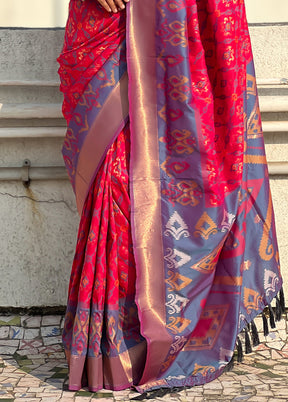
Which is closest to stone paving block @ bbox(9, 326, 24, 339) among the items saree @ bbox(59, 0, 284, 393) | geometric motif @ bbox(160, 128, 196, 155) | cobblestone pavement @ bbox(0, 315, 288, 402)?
cobblestone pavement @ bbox(0, 315, 288, 402)

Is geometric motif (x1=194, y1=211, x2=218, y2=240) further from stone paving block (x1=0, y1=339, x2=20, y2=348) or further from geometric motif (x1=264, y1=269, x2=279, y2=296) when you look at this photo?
stone paving block (x1=0, y1=339, x2=20, y2=348)

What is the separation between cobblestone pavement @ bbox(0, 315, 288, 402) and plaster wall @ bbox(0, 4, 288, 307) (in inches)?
5.8

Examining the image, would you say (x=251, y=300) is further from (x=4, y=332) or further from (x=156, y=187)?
(x=4, y=332)

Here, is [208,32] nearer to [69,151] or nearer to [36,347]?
[69,151]

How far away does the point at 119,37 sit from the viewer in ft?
7.73

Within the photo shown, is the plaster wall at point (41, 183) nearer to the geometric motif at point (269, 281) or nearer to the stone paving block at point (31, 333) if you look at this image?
the stone paving block at point (31, 333)

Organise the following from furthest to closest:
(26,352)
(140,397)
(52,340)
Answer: (52,340)
(26,352)
(140,397)

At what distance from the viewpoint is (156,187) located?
2.39 meters

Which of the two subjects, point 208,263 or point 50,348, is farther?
point 50,348

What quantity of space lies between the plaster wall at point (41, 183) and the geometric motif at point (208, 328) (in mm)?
692

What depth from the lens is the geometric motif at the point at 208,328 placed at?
8.11ft

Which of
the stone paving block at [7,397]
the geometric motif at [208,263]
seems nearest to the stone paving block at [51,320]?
the stone paving block at [7,397]

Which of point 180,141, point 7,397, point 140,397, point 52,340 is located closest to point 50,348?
point 52,340

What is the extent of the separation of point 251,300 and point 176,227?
428 mm
